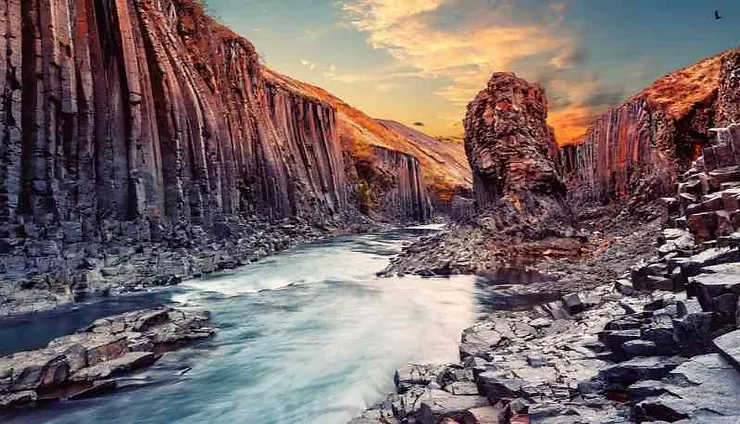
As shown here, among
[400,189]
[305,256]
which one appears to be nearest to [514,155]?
[305,256]

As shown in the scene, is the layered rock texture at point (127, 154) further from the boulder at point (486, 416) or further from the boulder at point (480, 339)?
the boulder at point (486, 416)

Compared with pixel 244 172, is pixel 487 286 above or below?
below

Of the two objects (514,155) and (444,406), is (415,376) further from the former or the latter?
(514,155)

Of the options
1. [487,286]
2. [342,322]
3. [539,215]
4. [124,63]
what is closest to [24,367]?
[342,322]

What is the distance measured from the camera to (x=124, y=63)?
1073 inches

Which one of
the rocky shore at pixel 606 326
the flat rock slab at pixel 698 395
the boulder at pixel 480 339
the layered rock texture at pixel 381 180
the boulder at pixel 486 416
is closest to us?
the flat rock slab at pixel 698 395

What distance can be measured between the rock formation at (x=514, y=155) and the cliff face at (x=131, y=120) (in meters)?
18.3

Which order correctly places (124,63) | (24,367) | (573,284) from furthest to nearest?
(124,63), (573,284), (24,367)

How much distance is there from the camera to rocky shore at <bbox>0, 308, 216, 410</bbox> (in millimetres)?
9922

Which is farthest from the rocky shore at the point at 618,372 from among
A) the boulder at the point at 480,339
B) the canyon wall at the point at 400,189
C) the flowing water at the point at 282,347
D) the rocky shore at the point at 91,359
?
the canyon wall at the point at 400,189

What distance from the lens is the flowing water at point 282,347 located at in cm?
966

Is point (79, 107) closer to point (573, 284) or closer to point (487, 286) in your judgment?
point (487, 286)

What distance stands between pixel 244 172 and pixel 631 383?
3755 centimetres

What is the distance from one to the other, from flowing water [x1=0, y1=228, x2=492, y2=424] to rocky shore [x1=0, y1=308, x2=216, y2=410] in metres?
0.44
